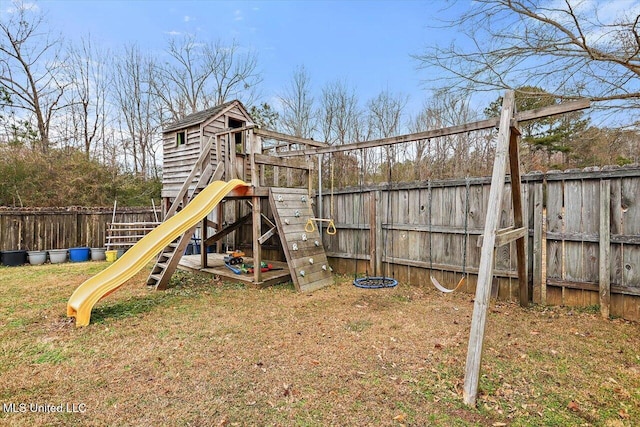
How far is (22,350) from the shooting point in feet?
10.3

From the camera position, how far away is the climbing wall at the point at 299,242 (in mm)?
5543

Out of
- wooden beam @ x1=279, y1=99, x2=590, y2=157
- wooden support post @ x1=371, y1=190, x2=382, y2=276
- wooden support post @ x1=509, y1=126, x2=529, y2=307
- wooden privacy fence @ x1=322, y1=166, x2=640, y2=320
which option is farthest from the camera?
wooden support post @ x1=371, y1=190, x2=382, y2=276

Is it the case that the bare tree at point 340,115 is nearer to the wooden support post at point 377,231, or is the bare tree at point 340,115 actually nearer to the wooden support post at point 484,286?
the wooden support post at point 377,231

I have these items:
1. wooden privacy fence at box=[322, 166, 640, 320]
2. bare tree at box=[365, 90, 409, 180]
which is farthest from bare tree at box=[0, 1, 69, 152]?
wooden privacy fence at box=[322, 166, 640, 320]

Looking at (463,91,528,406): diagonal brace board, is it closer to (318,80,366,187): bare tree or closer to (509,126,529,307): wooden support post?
(509,126,529,307): wooden support post

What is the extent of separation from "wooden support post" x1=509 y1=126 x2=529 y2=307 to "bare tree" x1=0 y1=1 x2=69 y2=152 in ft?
51.4

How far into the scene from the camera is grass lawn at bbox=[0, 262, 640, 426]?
7.16 feet

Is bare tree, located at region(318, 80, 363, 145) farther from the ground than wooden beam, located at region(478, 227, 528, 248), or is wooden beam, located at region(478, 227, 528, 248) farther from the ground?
bare tree, located at region(318, 80, 363, 145)

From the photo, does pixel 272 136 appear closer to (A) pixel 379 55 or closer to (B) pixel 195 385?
(B) pixel 195 385

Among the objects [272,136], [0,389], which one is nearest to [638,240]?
[272,136]

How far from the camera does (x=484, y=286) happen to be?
2.42 metres

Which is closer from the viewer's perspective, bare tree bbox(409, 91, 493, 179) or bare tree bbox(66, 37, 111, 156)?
bare tree bbox(409, 91, 493, 179)

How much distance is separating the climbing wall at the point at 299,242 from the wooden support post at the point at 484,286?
11.0 feet

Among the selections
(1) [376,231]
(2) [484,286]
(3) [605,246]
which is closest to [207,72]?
(1) [376,231]
